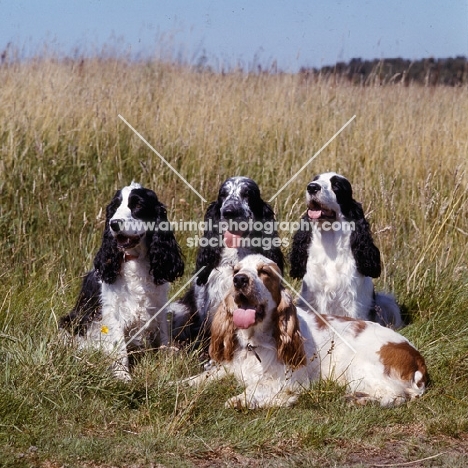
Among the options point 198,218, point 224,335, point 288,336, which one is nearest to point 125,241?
point 224,335

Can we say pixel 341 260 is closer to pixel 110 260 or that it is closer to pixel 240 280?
pixel 240 280

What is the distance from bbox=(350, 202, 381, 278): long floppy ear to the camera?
655 centimetres

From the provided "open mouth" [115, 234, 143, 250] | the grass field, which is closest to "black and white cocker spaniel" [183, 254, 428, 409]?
the grass field

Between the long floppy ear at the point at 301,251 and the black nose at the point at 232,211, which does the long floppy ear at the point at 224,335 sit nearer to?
the black nose at the point at 232,211

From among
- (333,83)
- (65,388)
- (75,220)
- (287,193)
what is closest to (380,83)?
(333,83)

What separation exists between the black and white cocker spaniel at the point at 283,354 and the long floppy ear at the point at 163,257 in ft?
2.14

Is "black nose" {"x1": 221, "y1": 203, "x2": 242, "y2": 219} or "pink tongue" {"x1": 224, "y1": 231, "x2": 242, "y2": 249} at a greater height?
"black nose" {"x1": 221, "y1": 203, "x2": 242, "y2": 219}

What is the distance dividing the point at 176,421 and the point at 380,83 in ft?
25.3

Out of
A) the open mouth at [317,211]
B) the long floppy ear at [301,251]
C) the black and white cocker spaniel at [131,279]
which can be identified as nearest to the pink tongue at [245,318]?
the black and white cocker spaniel at [131,279]

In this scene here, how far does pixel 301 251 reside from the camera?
679 cm

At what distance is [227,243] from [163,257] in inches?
25.2

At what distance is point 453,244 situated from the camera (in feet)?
26.2

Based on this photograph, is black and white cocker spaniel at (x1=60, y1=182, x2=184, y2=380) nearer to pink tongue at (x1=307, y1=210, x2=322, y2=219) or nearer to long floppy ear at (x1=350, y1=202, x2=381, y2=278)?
pink tongue at (x1=307, y1=210, x2=322, y2=219)

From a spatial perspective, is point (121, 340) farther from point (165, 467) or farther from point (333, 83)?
point (333, 83)
